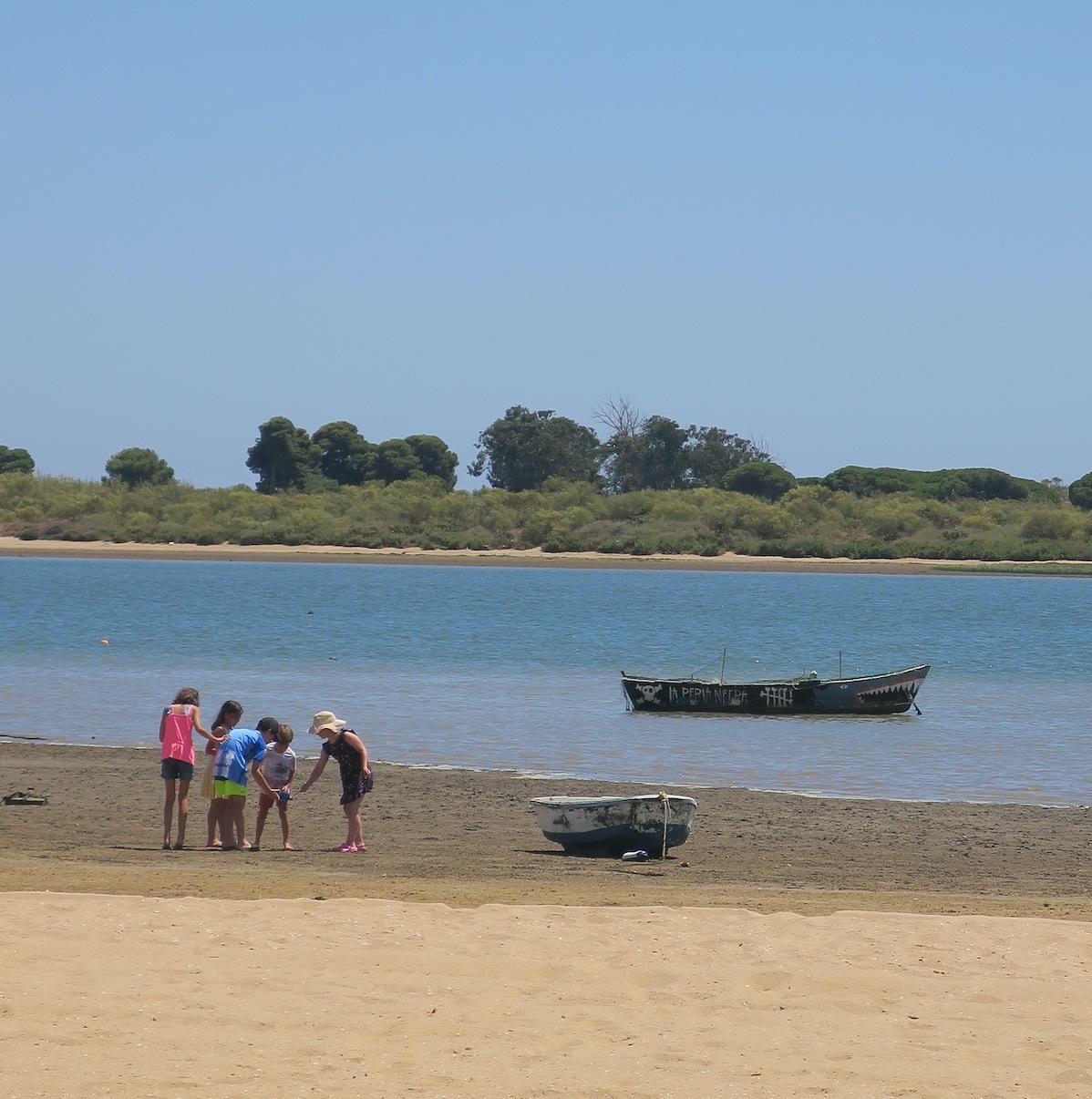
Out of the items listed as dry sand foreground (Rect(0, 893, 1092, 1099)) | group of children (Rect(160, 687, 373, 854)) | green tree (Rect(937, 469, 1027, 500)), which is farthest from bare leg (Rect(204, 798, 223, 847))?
green tree (Rect(937, 469, 1027, 500))

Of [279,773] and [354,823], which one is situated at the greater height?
[279,773]

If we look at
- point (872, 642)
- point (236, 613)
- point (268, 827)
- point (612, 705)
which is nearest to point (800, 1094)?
point (268, 827)

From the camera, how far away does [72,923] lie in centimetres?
949

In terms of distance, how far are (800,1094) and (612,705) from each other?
22.7 meters

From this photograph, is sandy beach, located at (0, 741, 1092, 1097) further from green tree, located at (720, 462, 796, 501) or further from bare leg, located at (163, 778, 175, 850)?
green tree, located at (720, 462, 796, 501)

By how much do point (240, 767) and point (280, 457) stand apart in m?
119

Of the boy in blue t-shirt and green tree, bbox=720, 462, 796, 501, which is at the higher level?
green tree, bbox=720, 462, 796, 501

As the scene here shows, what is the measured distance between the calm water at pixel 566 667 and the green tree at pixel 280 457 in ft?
160

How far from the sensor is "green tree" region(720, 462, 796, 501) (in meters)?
121

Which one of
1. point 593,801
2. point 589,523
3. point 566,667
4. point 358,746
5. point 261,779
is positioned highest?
point 589,523

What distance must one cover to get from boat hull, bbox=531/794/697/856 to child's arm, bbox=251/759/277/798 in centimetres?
233

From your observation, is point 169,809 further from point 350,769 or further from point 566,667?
point 566,667

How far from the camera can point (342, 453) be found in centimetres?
13438

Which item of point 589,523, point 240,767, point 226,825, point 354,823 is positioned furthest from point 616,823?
point 589,523
